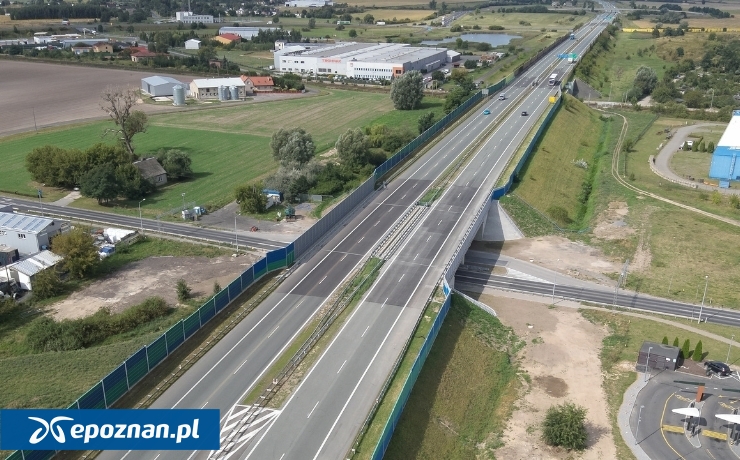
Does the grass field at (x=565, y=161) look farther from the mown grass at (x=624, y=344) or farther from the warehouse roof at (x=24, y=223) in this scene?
the warehouse roof at (x=24, y=223)

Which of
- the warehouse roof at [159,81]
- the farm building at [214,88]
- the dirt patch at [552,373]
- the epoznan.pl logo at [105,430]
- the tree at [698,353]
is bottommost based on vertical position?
the dirt patch at [552,373]

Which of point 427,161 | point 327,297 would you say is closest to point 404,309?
point 327,297

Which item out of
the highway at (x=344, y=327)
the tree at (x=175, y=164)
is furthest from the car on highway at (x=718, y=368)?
the tree at (x=175, y=164)

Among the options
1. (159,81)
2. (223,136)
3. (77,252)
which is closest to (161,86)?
(159,81)

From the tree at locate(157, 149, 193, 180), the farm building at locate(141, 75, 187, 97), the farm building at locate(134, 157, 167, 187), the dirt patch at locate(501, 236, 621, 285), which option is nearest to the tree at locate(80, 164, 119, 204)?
the farm building at locate(134, 157, 167, 187)

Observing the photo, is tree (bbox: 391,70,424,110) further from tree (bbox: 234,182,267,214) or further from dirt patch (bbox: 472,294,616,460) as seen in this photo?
dirt patch (bbox: 472,294,616,460)

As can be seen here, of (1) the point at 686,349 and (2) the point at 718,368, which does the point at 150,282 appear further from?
(2) the point at 718,368
